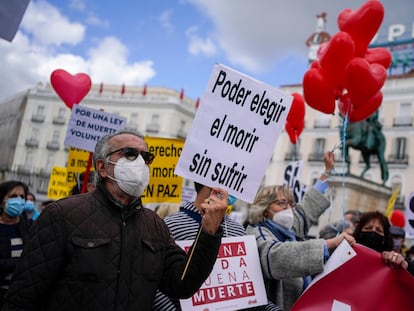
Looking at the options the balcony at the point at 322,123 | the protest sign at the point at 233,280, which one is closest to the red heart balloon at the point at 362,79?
the protest sign at the point at 233,280

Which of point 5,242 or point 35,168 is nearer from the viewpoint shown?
point 5,242

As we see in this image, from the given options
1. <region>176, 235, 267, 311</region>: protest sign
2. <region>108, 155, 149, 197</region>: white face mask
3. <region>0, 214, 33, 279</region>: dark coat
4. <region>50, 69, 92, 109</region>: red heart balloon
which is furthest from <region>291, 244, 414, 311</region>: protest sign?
<region>50, 69, 92, 109</region>: red heart balloon

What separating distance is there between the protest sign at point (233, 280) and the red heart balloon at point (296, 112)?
13.4 ft

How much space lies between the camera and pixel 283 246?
8.80 ft

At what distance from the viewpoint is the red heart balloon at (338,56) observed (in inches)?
176

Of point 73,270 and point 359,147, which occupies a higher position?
point 359,147

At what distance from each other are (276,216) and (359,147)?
12.5 m

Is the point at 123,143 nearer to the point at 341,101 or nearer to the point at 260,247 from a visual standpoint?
the point at 260,247

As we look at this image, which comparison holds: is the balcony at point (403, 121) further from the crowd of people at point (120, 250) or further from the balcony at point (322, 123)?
the crowd of people at point (120, 250)

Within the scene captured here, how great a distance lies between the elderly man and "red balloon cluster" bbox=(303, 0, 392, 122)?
2899mm

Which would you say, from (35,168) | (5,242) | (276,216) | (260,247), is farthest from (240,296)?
(35,168)

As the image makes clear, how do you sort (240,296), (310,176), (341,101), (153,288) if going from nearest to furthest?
(153,288)
(240,296)
(341,101)
(310,176)

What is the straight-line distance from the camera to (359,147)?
48.4ft

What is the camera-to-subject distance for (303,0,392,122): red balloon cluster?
176 inches
